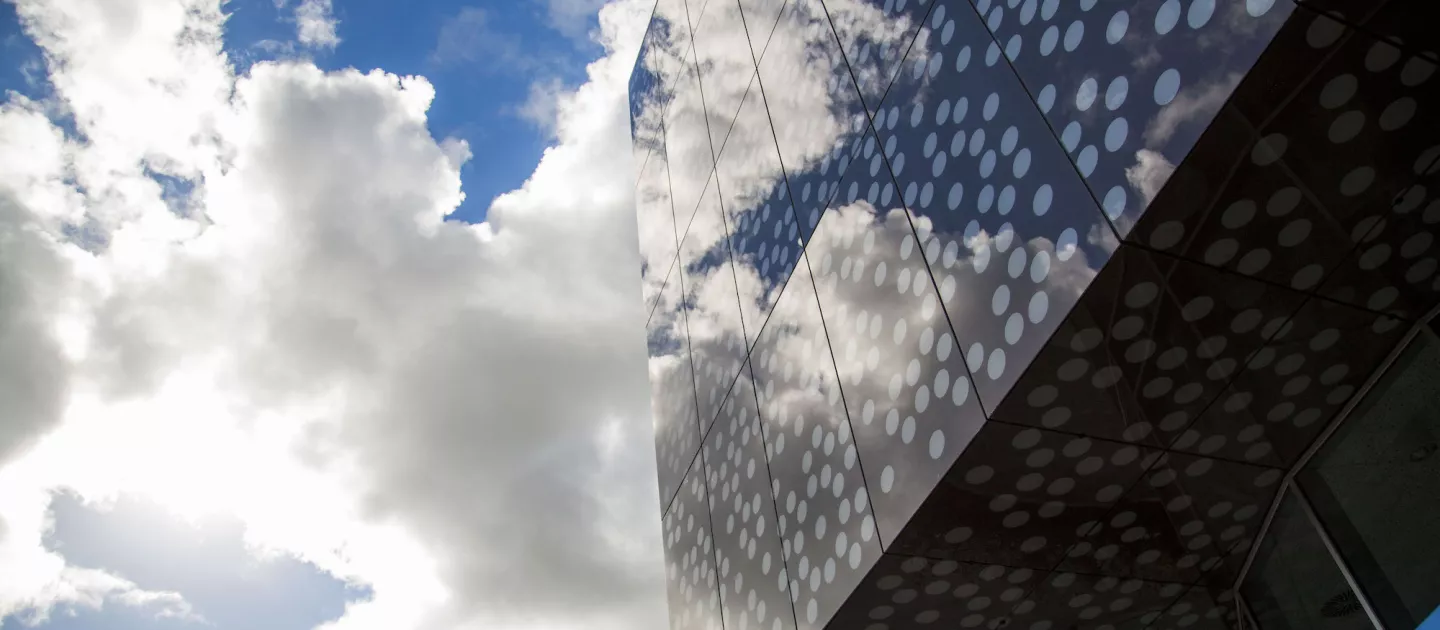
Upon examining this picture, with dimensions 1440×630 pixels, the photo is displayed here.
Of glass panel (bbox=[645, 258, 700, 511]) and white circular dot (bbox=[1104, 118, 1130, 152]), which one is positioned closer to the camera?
white circular dot (bbox=[1104, 118, 1130, 152])

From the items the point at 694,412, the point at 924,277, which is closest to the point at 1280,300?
the point at 924,277

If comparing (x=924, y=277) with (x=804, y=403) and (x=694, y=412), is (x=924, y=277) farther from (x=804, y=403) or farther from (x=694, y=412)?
(x=694, y=412)

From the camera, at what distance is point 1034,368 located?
7.31 meters

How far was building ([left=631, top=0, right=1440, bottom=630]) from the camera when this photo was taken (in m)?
6.40

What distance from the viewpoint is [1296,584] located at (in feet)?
29.2

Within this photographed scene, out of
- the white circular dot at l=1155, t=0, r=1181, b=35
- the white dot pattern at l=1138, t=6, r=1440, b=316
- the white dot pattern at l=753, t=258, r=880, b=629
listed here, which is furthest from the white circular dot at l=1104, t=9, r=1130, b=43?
the white dot pattern at l=753, t=258, r=880, b=629

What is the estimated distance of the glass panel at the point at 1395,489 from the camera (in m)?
7.59

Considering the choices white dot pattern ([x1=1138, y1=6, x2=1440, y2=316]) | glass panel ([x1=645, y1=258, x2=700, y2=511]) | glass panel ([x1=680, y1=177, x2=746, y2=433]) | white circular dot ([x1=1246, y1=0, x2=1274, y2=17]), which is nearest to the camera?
white circular dot ([x1=1246, y1=0, x2=1274, y2=17])

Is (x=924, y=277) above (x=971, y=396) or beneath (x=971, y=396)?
above

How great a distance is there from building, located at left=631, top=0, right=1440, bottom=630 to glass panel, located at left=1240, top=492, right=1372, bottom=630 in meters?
0.03

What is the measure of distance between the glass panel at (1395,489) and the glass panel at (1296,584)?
297mm

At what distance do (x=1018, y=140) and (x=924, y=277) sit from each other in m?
1.50

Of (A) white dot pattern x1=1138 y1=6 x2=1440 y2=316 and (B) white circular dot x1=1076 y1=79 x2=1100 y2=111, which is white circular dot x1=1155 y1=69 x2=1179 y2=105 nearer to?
(A) white dot pattern x1=1138 y1=6 x2=1440 y2=316

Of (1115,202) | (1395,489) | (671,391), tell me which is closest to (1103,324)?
(1115,202)
